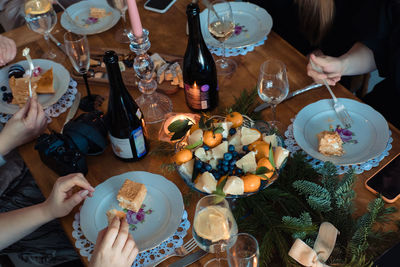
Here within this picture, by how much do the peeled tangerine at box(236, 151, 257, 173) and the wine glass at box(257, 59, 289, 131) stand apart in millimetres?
273

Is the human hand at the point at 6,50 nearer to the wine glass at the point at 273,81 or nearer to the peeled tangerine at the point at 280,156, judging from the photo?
the wine glass at the point at 273,81

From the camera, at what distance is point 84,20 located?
1.75m

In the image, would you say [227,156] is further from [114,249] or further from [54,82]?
Result: [54,82]

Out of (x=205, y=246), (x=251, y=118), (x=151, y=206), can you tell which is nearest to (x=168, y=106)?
(x=251, y=118)

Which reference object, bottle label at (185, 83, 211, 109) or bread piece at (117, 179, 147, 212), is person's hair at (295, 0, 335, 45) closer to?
bottle label at (185, 83, 211, 109)

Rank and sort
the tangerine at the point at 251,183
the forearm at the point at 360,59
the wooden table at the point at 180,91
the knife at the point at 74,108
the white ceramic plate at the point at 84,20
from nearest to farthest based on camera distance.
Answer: the tangerine at the point at 251,183, the wooden table at the point at 180,91, the knife at the point at 74,108, the forearm at the point at 360,59, the white ceramic plate at the point at 84,20

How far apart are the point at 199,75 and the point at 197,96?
0.22 feet

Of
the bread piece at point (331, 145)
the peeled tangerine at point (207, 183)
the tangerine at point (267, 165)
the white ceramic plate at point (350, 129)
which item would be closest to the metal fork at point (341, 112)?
the white ceramic plate at point (350, 129)

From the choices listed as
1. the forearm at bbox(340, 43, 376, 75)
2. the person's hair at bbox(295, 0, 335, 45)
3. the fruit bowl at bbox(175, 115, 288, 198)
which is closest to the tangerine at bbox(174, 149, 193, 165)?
the fruit bowl at bbox(175, 115, 288, 198)

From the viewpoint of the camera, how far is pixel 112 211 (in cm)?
105

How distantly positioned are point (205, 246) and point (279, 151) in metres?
0.29

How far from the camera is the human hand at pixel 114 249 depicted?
96 centimetres

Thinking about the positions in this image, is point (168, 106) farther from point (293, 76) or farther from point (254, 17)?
point (254, 17)

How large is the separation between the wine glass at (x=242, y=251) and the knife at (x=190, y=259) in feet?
0.43
